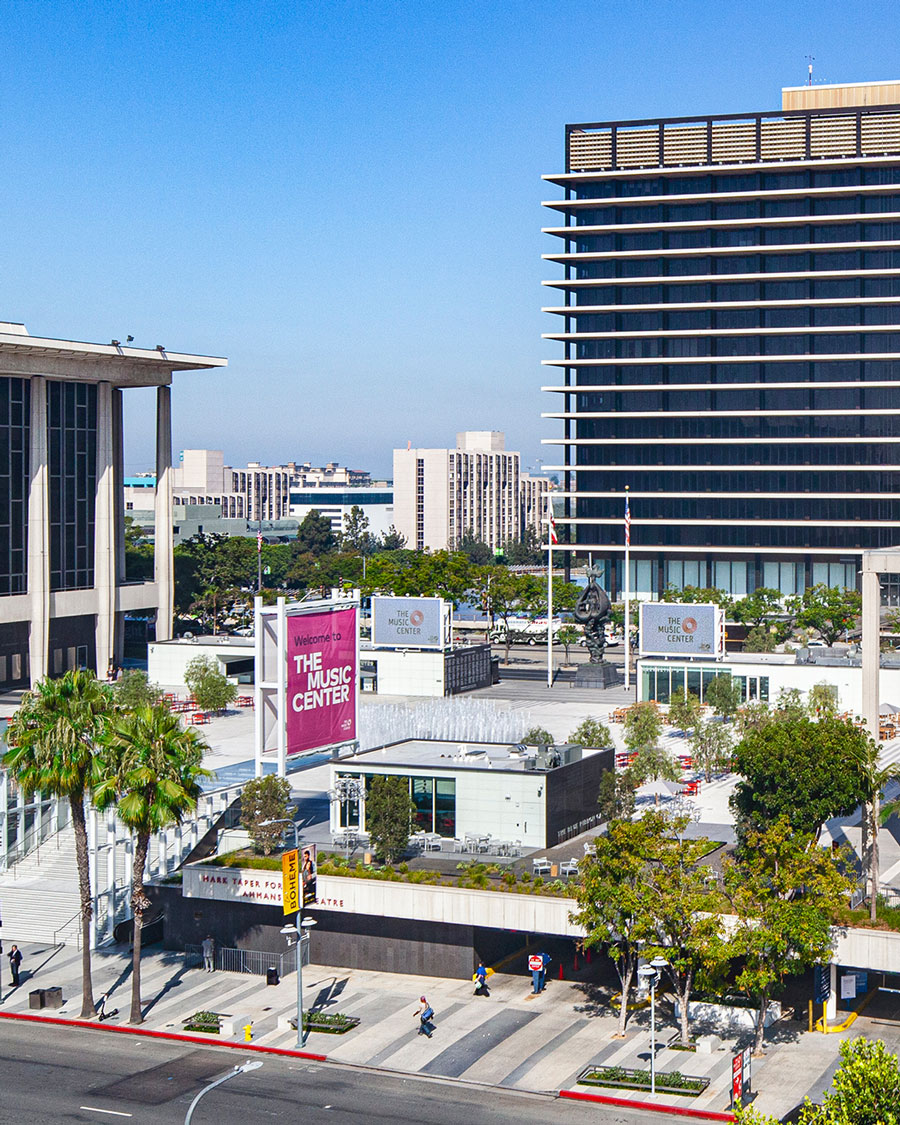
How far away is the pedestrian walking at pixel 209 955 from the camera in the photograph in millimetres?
51938

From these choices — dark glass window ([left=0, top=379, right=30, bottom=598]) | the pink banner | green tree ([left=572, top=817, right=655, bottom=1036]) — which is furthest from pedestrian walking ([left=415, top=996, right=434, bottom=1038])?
dark glass window ([left=0, top=379, right=30, bottom=598])

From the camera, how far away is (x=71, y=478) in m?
112

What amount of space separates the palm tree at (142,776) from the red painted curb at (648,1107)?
14.3 metres

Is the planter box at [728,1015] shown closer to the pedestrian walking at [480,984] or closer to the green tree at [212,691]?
the pedestrian walking at [480,984]

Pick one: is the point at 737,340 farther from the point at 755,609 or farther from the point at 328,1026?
the point at 328,1026

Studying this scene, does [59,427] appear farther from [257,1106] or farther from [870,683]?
[257,1106]

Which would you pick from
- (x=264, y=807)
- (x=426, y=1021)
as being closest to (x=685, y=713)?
(x=264, y=807)

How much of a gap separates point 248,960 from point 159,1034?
22.5ft

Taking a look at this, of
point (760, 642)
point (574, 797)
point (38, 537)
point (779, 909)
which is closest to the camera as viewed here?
point (779, 909)

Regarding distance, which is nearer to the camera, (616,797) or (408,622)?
(616,797)

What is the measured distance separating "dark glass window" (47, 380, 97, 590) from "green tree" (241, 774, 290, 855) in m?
60.1

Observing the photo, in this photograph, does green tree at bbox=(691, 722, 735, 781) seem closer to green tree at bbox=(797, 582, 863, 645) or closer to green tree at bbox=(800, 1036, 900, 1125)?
green tree at bbox=(800, 1036, 900, 1125)

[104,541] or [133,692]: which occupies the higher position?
[104,541]

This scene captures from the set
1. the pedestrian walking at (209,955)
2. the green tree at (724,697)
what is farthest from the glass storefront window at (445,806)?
the green tree at (724,697)
